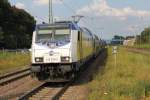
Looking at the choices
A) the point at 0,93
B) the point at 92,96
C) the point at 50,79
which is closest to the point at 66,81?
the point at 50,79

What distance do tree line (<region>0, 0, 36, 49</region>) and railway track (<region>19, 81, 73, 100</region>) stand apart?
57893 millimetres

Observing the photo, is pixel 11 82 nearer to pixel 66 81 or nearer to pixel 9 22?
pixel 66 81

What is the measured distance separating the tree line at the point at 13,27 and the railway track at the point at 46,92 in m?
57.9

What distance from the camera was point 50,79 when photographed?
2217 cm

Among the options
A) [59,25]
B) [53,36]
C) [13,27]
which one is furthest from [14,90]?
[13,27]

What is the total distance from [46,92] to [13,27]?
2894 inches

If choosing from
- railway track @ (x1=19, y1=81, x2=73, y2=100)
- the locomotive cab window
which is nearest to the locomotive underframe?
railway track @ (x1=19, y1=81, x2=73, y2=100)

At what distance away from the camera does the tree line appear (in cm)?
8576

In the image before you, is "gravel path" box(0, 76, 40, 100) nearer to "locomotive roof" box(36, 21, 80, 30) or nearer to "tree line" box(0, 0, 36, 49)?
"locomotive roof" box(36, 21, 80, 30)

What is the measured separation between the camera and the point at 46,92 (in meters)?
19.4

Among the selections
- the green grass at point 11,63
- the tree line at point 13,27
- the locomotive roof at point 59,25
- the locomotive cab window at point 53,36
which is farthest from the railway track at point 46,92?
the tree line at point 13,27

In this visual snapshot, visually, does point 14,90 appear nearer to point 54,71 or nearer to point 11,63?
point 54,71

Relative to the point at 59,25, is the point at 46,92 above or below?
below

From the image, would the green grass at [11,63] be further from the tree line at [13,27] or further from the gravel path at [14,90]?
the tree line at [13,27]
